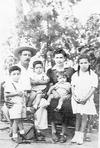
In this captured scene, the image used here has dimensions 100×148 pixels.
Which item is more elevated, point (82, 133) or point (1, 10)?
point (1, 10)

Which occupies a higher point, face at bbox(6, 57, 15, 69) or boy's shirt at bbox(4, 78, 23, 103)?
face at bbox(6, 57, 15, 69)

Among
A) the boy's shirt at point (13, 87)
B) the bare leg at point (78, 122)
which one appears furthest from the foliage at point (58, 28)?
the bare leg at point (78, 122)

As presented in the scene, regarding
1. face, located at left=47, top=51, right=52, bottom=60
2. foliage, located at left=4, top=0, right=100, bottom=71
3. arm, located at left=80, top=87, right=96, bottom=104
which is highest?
foliage, located at left=4, top=0, right=100, bottom=71

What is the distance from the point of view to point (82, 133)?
1481 millimetres

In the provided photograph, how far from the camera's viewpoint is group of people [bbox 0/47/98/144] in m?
1.48

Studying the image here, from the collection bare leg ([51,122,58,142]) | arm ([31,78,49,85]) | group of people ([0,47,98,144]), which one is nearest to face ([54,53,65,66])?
group of people ([0,47,98,144])

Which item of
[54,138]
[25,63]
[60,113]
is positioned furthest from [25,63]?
[54,138]

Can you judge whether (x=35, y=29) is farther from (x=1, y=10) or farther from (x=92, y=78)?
(x=92, y=78)

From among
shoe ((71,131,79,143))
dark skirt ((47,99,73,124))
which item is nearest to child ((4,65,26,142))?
dark skirt ((47,99,73,124))

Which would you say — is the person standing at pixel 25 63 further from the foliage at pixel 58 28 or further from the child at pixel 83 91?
the child at pixel 83 91

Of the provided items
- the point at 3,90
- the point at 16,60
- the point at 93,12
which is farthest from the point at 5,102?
the point at 93,12

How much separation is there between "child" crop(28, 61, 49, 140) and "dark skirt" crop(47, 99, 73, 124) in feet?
0.11

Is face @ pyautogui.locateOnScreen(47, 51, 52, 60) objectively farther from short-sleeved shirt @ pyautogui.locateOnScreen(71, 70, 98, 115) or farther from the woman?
short-sleeved shirt @ pyautogui.locateOnScreen(71, 70, 98, 115)

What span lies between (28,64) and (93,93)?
0.38 m
